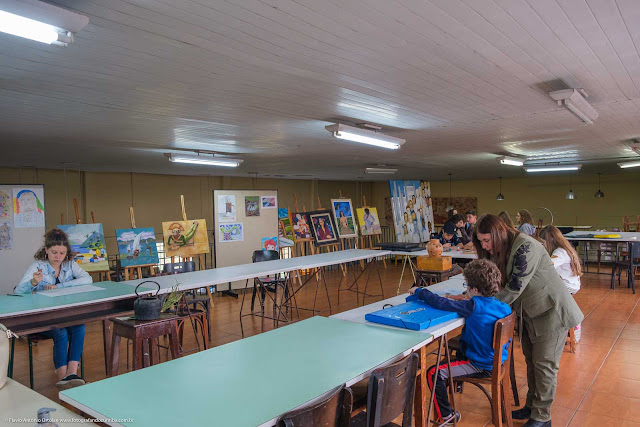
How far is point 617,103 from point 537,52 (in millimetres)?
2014

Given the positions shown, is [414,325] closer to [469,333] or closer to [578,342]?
[469,333]

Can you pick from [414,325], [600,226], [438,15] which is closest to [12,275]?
[414,325]

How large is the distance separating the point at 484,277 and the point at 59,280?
370 centimetres

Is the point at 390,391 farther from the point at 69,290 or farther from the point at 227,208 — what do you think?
the point at 227,208

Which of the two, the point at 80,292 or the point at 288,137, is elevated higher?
the point at 288,137

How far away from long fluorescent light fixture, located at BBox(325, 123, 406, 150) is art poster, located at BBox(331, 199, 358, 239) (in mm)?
4211

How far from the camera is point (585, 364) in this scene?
14.0ft

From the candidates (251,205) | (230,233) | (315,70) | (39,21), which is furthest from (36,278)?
(251,205)

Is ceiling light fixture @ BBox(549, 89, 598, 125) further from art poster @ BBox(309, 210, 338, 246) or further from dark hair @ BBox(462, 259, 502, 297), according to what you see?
art poster @ BBox(309, 210, 338, 246)

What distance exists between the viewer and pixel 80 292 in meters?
3.91

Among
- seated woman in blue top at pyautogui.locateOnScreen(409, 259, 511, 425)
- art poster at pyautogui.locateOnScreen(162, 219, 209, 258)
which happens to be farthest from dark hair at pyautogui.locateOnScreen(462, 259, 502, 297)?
art poster at pyautogui.locateOnScreen(162, 219, 209, 258)

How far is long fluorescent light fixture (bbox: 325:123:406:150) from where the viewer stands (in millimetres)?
4556

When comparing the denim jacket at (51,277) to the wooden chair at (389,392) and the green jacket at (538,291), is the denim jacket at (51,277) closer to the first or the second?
the wooden chair at (389,392)

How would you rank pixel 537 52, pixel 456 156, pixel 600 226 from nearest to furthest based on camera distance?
pixel 537 52
pixel 456 156
pixel 600 226
